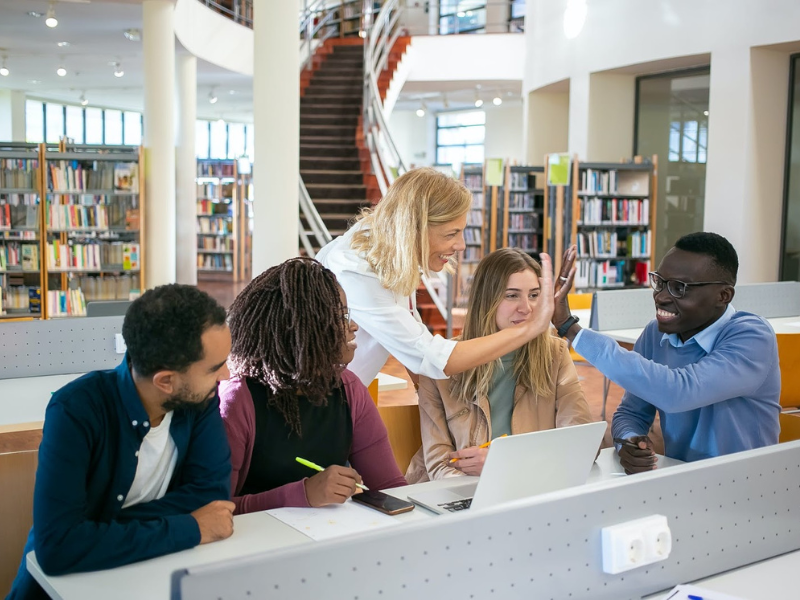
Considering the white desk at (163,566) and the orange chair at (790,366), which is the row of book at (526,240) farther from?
the white desk at (163,566)

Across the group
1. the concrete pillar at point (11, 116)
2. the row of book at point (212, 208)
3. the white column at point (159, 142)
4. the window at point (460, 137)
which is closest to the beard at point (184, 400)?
the white column at point (159, 142)

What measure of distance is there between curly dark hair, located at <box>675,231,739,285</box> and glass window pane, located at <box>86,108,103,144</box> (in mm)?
18498

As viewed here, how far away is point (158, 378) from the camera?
1626 millimetres

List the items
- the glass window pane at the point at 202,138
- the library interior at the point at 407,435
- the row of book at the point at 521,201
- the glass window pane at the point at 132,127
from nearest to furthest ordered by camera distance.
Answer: the library interior at the point at 407,435, the row of book at the point at 521,201, the glass window pane at the point at 132,127, the glass window pane at the point at 202,138

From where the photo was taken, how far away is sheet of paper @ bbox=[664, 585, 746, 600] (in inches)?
58.2

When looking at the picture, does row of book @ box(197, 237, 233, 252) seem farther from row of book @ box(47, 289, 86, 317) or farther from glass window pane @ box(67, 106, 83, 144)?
row of book @ box(47, 289, 86, 317)

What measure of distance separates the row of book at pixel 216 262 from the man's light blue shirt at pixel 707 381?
556 inches

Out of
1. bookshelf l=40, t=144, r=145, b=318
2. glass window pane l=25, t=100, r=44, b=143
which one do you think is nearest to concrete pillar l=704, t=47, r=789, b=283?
bookshelf l=40, t=144, r=145, b=318

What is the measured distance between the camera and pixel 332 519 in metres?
1.79

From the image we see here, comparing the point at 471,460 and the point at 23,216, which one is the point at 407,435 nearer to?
the point at 471,460

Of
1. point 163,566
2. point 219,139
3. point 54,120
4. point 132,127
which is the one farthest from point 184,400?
point 219,139

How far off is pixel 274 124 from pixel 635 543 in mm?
5396

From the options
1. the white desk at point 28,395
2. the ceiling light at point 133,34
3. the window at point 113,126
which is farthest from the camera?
the window at point 113,126

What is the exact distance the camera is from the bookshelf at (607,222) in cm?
973
